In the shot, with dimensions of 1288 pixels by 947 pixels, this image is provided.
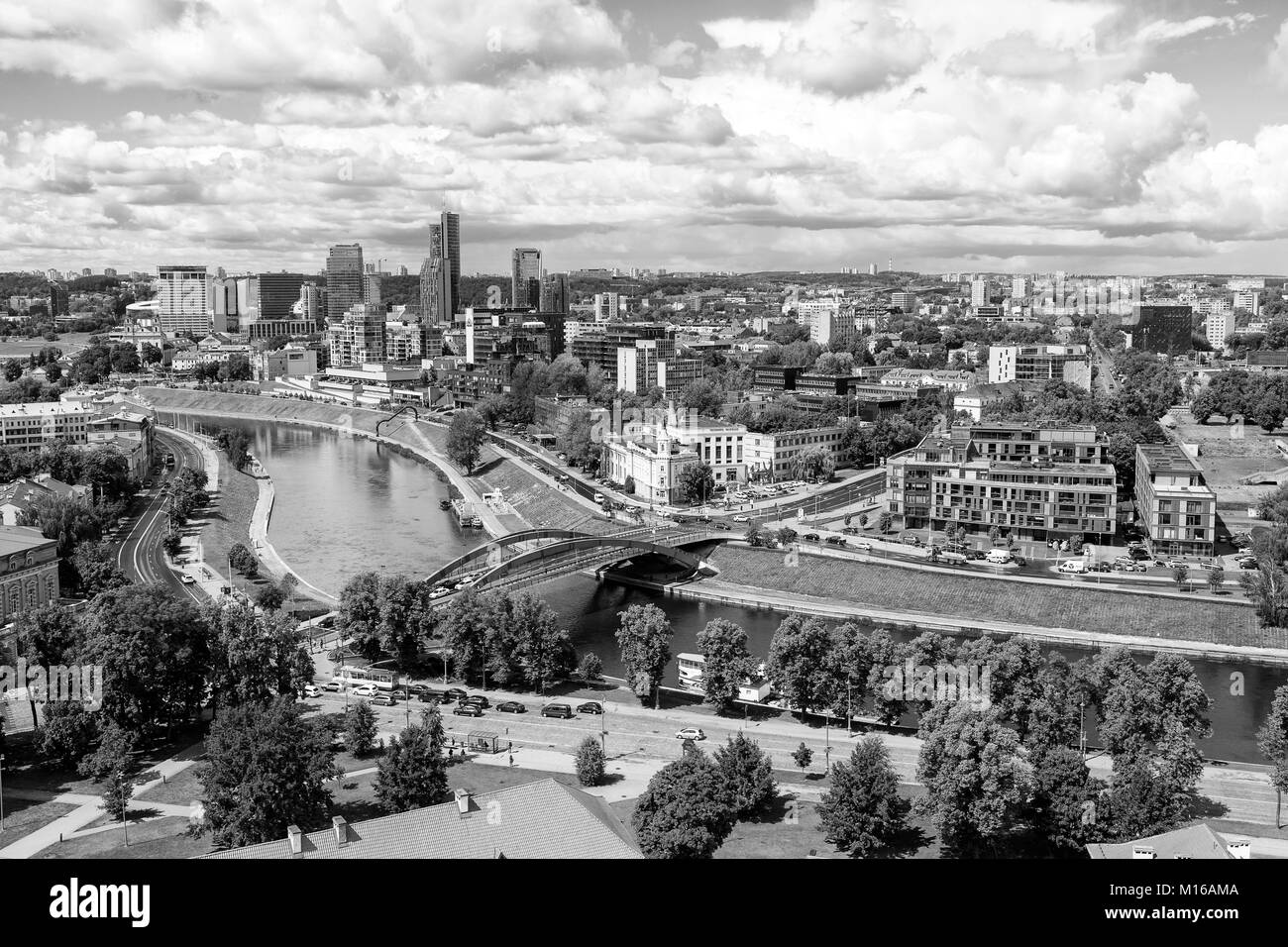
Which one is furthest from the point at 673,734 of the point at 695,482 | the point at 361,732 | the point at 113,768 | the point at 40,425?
the point at 40,425

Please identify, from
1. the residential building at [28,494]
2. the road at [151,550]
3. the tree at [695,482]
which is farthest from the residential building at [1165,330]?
the residential building at [28,494]

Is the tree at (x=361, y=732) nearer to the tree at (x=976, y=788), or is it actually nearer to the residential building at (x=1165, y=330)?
the tree at (x=976, y=788)

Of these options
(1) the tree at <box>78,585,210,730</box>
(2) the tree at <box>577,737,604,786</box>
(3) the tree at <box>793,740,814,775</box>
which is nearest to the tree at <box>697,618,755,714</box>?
(3) the tree at <box>793,740,814,775</box>

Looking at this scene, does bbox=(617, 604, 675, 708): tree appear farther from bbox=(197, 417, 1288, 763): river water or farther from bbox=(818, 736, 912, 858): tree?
bbox=(818, 736, 912, 858): tree
